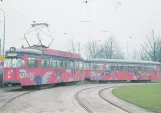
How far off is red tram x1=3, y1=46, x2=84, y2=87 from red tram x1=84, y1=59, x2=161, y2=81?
9.38 metres

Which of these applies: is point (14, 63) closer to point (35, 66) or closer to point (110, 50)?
point (35, 66)

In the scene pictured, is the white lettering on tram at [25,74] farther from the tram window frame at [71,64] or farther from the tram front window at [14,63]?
the tram window frame at [71,64]

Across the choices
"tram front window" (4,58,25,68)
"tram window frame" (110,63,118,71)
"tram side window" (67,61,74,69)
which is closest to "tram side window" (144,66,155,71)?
"tram window frame" (110,63,118,71)

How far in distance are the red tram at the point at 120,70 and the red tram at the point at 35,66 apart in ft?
30.8

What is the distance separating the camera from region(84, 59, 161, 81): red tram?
3966 centimetres

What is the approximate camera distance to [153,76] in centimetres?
4431

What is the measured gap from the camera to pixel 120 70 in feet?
136

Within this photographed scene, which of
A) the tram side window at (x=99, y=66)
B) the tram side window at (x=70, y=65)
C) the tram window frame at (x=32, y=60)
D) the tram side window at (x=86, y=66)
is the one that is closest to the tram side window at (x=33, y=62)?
the tram window frame at (x=32, y=60)

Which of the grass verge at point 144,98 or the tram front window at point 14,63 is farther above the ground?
the tram front window at point 14,63

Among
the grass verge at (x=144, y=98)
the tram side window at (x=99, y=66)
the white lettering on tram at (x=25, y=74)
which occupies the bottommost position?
the grass verge at (x=144, y=98)

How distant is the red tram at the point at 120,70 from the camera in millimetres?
39656

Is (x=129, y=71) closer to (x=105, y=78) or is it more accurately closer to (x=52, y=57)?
(x=105, y=78)

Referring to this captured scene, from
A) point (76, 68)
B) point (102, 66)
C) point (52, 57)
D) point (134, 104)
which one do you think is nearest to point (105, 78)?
point (102, 66)

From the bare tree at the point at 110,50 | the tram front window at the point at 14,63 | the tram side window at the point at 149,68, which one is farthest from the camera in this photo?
the bare tree at the point at 110,50
